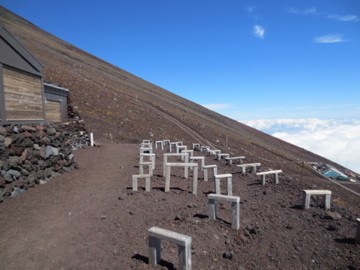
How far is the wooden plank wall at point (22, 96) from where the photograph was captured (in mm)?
7309

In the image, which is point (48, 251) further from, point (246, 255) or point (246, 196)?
point (246, 196)

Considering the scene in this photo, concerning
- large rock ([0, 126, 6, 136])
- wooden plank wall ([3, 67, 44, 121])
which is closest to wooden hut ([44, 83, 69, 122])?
wooden plank wall ([3, 67, 44, 121])

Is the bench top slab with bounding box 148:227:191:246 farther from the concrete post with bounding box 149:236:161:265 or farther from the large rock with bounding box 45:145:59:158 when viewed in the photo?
the large rock with bounding box 45:145:59:158

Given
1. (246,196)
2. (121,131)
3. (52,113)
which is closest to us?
(246,196)

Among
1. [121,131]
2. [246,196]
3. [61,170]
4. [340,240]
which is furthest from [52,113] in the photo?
[340,240]

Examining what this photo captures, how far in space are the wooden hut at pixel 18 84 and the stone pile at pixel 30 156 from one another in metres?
0.61

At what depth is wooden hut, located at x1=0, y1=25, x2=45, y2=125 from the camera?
7125 mm

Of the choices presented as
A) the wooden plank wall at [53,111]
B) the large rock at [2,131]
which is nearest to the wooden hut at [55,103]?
the wooden plank wall at [53,111]

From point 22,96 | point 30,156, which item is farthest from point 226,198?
point 22,96

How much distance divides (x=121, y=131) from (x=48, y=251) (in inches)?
826

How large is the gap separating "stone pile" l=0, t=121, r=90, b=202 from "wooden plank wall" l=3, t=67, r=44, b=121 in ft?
2.03

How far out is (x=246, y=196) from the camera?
Answer: 24.4 ft

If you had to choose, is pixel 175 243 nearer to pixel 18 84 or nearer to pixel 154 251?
pixel 154 251

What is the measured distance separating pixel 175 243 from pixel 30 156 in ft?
19.5
